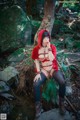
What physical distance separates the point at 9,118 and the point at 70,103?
1732 mm

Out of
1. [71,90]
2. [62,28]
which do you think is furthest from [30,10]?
[71,90]

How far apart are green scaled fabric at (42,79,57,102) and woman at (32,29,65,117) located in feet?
2.26

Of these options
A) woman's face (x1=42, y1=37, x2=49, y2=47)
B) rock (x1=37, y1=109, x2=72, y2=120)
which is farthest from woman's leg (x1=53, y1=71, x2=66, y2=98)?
woman's face (x1=42, y1=37, x2=49, y2=47)

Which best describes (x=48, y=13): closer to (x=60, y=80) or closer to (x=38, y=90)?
(x=60, y=80)

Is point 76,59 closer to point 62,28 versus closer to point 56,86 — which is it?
point 56,86

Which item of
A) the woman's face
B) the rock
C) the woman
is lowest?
the rock

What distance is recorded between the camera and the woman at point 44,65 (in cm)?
501

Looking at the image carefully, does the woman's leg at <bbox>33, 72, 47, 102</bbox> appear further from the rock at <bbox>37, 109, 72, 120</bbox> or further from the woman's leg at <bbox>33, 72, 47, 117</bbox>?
the rock at <bbox>37, 109, 72, 120</bbox>

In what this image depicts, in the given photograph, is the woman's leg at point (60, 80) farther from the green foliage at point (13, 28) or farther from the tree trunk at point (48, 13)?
the green foliage at point (13, 28)

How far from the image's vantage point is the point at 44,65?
5.18 meters

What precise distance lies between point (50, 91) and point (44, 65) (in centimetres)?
106

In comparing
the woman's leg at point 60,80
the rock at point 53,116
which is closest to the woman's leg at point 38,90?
the rock at point 53,116

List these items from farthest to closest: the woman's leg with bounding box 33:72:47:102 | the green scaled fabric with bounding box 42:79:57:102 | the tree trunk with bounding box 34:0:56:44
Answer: the tree trunk with bounding box 34:0:56:44, the green scaled fabric with bounding box 42:79:57:102, the woman's leg with bounding box 33:72:47:102

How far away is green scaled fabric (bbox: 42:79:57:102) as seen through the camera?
5875mm
